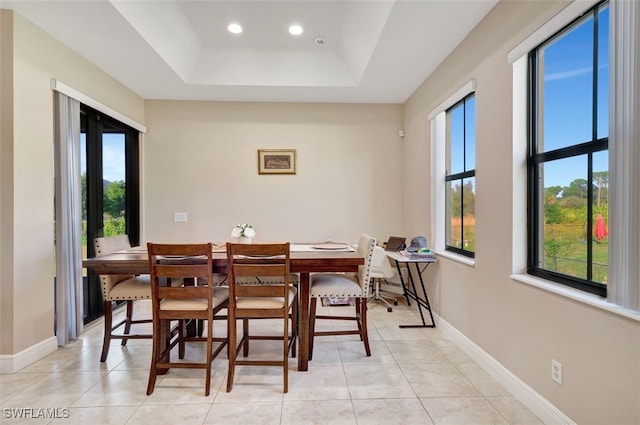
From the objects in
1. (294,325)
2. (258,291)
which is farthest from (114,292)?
(294,325)

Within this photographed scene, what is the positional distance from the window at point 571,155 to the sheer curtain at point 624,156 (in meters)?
0.18

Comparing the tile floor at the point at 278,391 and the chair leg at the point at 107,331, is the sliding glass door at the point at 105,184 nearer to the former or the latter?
the chair leg at the point at 107,331

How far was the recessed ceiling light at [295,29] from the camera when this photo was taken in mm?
3154

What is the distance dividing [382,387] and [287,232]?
8.44 ft

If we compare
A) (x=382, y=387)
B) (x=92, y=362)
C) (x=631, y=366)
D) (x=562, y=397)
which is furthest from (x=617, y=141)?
(x=92, y=362)

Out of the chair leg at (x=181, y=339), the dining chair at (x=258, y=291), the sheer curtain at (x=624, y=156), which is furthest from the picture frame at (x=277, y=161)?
the sheer curtain at (x=624, y=156)

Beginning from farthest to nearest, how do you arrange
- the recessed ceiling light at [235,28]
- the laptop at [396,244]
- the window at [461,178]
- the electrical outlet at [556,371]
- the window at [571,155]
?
the laptop at [396,244], the recessed ceiling light at [235,28], the window at [461,178], the electrical outlet at [556,371], the window at [571,155]

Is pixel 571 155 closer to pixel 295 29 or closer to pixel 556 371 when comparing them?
pixel 556 371

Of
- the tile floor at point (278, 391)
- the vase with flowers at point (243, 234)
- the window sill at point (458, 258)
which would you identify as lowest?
the tile floor at point (278, 391)

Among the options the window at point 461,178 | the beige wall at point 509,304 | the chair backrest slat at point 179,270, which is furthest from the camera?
the window at point 461,178

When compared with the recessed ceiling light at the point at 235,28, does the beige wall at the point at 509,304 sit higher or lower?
lower

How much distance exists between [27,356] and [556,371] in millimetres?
3700

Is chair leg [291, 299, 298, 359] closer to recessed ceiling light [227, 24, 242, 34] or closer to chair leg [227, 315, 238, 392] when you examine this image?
chair leg [227, 315, 238, 392]

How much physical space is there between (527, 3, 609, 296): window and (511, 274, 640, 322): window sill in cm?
5
